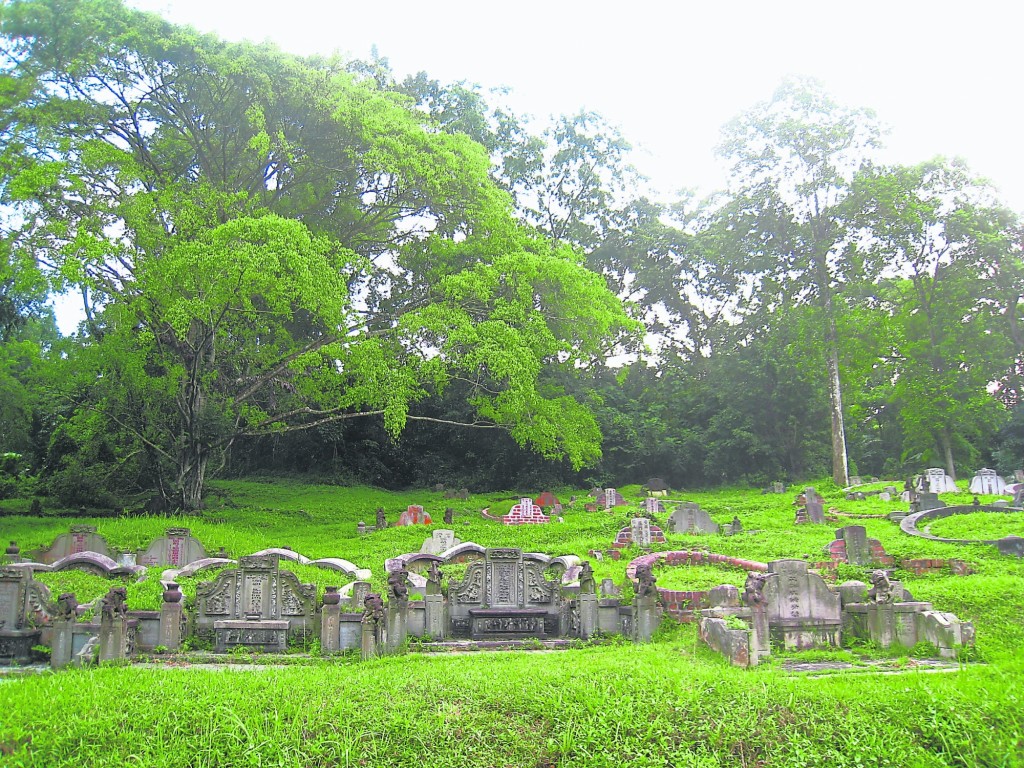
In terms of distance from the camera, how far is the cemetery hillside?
17.0ft

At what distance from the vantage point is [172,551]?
42.7ft

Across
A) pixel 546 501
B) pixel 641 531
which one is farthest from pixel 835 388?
pixel 641 531

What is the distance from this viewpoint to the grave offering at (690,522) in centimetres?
1703

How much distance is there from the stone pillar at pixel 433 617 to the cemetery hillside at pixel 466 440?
4cm

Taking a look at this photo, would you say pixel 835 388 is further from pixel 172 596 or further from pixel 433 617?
pixel 172 596

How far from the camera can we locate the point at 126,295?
17812 mm

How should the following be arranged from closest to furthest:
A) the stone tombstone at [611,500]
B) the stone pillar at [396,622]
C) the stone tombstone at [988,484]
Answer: the stone pillar at [396,622] < the stone tombstone at [988,484] < the stone tombstone at [611,500]

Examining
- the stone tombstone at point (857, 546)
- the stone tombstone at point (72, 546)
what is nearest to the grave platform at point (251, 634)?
the stone tombstone at point (72, 546)

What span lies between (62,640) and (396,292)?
16.5 metres

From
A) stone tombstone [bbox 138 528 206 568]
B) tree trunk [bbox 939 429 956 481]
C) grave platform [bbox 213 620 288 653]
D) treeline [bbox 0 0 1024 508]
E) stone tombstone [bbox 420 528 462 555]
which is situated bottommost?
grave platform [bbox 213 620 288 653]

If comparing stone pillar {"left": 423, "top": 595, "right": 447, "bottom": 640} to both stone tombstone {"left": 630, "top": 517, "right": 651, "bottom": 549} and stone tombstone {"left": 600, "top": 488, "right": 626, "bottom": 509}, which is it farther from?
stone tombstone {"left": 600, "top": 488, "right": 626, "bottom": 509}

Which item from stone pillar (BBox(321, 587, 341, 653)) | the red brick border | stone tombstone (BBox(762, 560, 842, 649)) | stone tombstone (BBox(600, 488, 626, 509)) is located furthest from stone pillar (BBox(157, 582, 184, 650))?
stone tombstone (BBox(600, 488, 626, 509))

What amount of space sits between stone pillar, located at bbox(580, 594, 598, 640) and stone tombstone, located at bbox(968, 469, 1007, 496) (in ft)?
50.3

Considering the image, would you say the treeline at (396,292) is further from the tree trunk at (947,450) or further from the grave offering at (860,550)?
the grave offering at (860,550)
